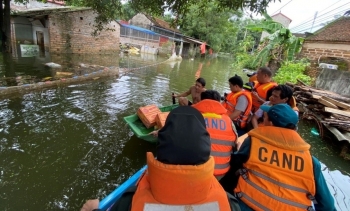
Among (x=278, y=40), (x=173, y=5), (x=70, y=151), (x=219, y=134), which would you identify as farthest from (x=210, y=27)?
Result: (x=219, y=134)

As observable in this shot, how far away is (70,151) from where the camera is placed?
4520 millimetres

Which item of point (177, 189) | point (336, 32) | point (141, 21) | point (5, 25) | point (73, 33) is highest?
point (141, 21)

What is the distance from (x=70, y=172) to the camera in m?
3.91

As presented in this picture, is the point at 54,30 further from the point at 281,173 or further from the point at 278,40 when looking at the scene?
the point at 281,173

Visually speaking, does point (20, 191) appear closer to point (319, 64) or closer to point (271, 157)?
point (271, 157)

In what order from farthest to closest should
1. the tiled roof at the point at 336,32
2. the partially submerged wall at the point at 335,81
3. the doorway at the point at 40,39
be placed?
1. the doorway at the point at 40,39
2. the tiled roof at the point at 336,32
3. the partially submerged wall at the point at 335,81

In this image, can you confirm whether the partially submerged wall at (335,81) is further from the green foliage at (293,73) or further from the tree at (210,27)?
the tree at (210,27)

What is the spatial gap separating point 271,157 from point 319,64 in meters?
12.3

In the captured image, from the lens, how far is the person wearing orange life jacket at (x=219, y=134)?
2379 mm

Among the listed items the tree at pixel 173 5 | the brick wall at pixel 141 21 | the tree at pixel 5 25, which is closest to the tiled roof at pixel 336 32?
the tree at pixel 173 5

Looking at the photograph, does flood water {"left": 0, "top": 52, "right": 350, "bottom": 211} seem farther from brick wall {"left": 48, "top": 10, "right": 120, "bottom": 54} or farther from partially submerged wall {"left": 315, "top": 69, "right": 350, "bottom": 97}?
brick wall {"left": 48, "top": 10, "right": 120, "bottom": 54}

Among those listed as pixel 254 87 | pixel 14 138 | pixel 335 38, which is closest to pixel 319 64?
pixel 335 38

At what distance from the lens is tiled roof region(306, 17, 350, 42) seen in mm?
11492

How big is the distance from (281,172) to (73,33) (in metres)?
20.6
